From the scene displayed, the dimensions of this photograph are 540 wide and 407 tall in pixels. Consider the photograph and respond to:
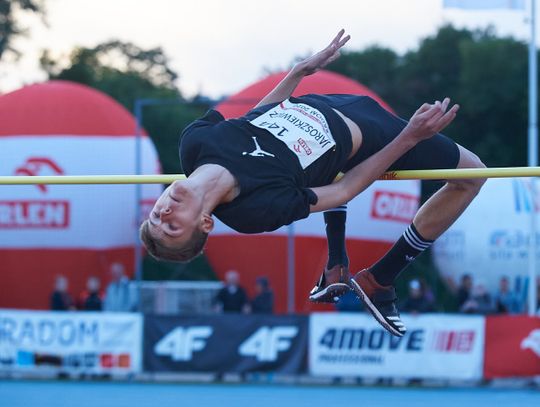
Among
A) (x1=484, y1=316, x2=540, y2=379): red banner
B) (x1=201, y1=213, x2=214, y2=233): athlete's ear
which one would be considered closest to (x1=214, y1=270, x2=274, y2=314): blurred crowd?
(x1=484, y1=316, x2=540, y2=379): red banner

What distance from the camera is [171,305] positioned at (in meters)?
15.8

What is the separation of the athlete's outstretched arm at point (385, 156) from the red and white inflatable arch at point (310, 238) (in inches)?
354

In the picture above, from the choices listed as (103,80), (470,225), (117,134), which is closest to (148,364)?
(117,134)

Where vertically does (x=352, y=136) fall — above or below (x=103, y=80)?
below

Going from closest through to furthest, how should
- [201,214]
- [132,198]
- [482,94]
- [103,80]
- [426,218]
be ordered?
[201,214], [426,218], [132,198], [482,94], [103,80]

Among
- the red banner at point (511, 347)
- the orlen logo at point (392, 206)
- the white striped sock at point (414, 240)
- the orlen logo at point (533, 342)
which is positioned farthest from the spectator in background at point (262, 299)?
the white striped sock at point (414, 240)

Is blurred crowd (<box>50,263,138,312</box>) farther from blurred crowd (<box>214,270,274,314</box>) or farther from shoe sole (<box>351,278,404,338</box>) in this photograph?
shoe sole (<box>351,278,404,338</box>)

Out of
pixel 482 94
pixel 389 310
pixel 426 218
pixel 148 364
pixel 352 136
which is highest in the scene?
pixel 482 94

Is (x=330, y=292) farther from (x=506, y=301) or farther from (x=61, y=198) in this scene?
(x=61, y=198)

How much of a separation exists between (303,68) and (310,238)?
29.3 ft

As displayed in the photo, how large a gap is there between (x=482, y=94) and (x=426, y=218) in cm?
2526

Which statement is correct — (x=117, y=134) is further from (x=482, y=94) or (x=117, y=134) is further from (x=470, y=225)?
(x=482, y=94)

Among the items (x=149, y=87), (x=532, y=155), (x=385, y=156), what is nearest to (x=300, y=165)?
(x=385, y=156)

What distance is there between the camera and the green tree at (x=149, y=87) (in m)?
18.7
